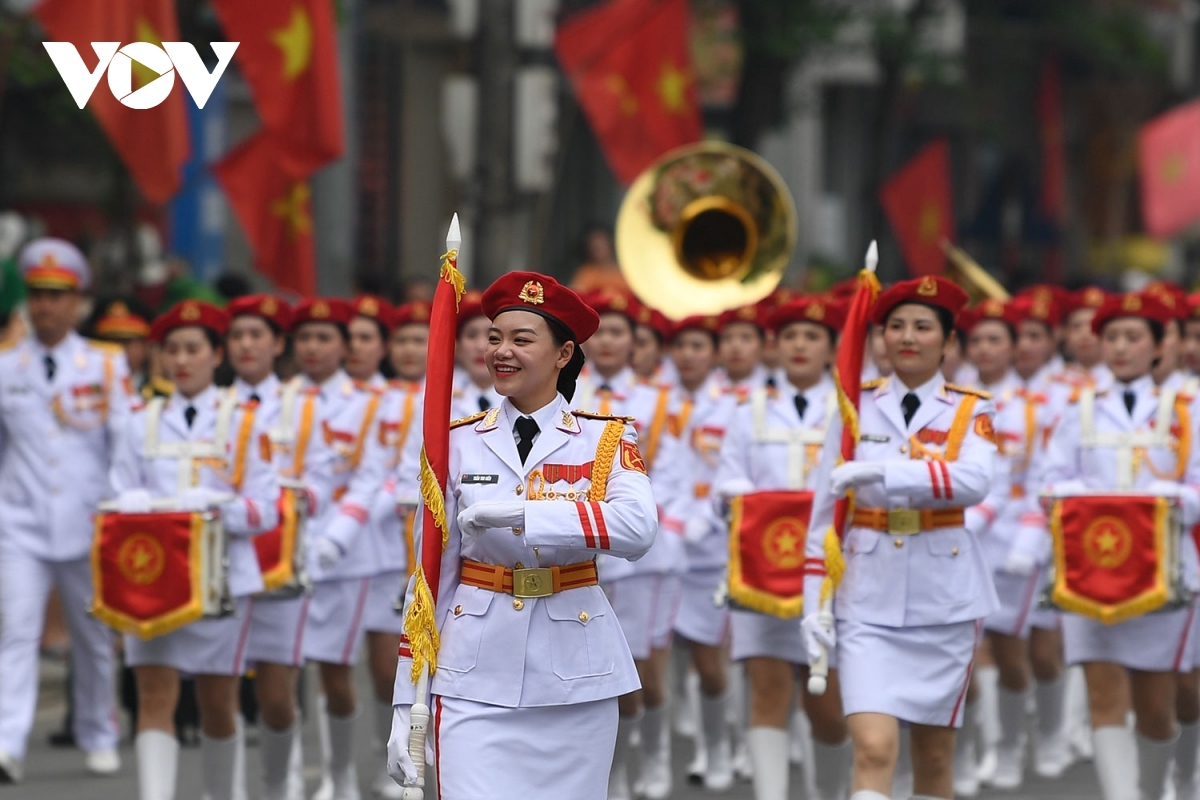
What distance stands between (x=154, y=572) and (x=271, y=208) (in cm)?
621

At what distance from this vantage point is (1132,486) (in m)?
9.79

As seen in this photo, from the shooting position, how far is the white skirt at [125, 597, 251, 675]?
959cm

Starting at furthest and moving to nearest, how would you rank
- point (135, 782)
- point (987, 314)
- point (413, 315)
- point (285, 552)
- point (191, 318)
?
point (987, 314)
point (413, 315)
point (135, 782)
point (285, 552)
point (191, 318)

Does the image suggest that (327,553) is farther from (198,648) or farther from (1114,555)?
(1114,555)

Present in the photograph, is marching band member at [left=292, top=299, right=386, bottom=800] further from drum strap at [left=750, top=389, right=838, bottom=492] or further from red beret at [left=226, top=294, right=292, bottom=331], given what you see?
drum strap at [left=750, top=389, right=838, bottom=492]

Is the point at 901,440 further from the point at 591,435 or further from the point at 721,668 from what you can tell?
the point at 721,668

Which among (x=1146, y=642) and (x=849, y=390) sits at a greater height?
(x=849, y=390)

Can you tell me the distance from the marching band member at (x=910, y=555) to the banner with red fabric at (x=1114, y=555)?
935mm

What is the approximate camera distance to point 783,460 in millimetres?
10391

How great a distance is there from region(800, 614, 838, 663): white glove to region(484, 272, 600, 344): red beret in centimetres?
193

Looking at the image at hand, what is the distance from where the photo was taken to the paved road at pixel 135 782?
11180 mm

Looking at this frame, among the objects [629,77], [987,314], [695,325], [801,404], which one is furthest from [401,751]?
[629,77]

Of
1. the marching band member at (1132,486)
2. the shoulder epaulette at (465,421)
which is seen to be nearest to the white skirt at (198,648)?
the shoulder epaulette at (465,421)
